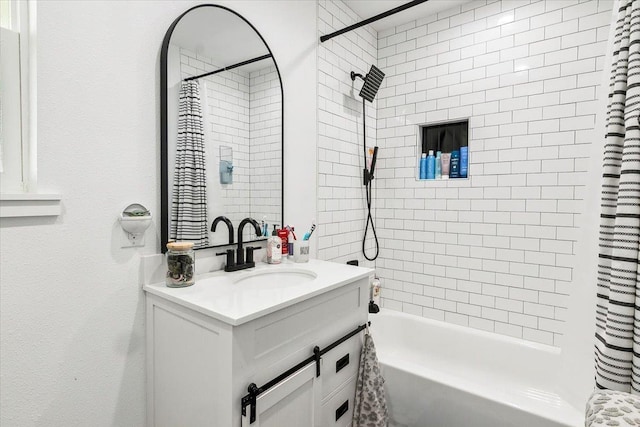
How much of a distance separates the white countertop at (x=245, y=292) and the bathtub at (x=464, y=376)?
783mm

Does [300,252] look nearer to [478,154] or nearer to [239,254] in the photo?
[239,254]

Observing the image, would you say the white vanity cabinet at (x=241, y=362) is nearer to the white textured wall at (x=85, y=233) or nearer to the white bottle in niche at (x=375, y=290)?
Result: the white textured wall at (x=85, y=233)

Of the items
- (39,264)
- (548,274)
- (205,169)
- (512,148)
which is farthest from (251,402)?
(512,148)

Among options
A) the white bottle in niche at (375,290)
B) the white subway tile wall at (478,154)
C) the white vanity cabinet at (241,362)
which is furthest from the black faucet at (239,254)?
the white bottle in niche at (375,290)

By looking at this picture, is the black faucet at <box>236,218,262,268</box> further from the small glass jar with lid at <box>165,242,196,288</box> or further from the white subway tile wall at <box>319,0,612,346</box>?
the white subway tile wall at <box>319,0,612,346</box>

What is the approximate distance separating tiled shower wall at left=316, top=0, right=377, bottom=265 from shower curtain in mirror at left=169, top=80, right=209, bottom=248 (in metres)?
0.92

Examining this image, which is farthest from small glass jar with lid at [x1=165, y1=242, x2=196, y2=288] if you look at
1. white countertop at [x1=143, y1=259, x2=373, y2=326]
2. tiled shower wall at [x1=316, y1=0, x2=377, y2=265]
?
tiled shower wall at [x1=316, y1=0, x2=377, y2=265]

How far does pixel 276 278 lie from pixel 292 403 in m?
0.59

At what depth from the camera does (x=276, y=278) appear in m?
1.67

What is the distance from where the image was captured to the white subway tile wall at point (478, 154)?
2.05 meters

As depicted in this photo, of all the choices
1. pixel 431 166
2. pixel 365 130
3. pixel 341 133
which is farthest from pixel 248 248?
pixel 431 166

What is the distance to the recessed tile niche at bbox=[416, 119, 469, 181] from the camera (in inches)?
96.8

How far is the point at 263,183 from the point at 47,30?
103 cm

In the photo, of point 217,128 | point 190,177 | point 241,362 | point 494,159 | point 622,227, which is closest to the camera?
point 241,362
